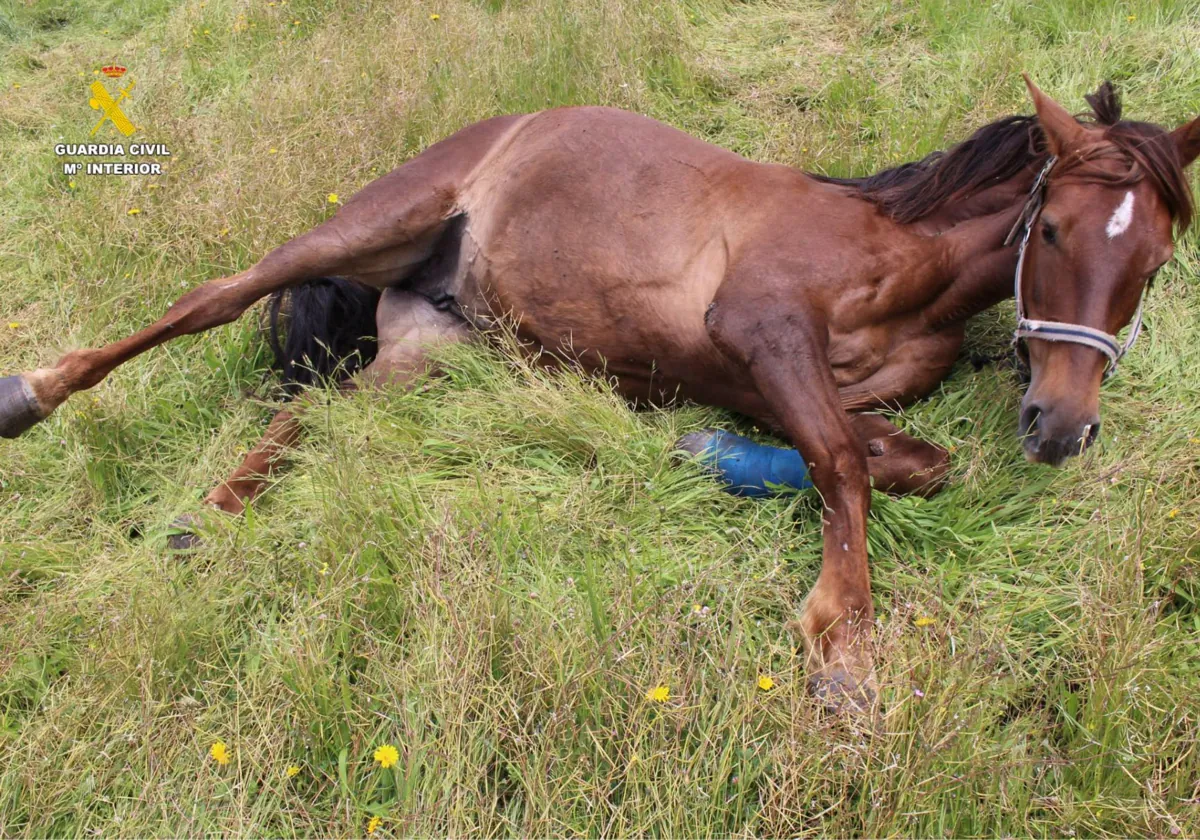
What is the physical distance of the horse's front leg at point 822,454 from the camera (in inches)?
97.0

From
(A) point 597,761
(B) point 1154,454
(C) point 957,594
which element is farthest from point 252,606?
(B) point 1154,454

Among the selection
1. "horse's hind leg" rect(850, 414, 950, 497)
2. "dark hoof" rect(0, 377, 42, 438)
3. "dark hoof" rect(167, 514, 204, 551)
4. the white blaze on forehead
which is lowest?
"dark hoof" rect(167, 514, 204, 551)

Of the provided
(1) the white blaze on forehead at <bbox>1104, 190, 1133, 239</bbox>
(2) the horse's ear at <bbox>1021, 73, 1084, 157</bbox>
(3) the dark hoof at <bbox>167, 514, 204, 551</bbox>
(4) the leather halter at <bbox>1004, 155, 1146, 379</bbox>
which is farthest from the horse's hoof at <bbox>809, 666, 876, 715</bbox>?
(3) the dark hoof at <bbox>167, 514, 204, 551</bbox>

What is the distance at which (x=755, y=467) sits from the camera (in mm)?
3201

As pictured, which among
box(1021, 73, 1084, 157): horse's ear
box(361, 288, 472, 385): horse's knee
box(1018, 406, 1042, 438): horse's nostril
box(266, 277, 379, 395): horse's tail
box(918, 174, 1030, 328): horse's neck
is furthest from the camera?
box(266, 277, 379, 395): horse's tail

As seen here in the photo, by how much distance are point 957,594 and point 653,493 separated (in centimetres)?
102

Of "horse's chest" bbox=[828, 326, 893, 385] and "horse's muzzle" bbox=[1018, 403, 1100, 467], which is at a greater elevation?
"horse's muzzle" bbox=[1018, 403, 1100, 467]

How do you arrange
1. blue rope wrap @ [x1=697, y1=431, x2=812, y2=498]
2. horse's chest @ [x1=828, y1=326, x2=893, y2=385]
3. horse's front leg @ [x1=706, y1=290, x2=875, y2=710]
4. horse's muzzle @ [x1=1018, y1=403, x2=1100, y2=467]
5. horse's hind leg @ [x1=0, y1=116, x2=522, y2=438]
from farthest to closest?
1. horse's hind leg @ [x1=0, y1=116, x2=522, y2=438]
2. horse's chest @ [x1=828, y1=326, x2=893, y2=385]
3. blue rope wrap @ [x1=697, y1=431, x2=812, y2=498]
4. horse's muzzle @ [x1=1018, y1=403, x2=1100, y2=467]
5. horse's front leg @ [x1=706, y1=290, x2=875, y2=710]

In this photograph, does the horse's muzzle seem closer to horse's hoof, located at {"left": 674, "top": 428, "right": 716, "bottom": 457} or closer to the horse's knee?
horse's hoof, located at {"left": 674, "top": 428, "right": 716, "bottom": 457}

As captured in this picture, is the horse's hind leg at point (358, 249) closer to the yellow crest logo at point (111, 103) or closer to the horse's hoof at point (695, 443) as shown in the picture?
the horse's hoof at point (695, 443)

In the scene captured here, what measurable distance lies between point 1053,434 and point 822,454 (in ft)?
2.25

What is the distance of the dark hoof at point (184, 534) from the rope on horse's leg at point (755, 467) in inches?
72.1

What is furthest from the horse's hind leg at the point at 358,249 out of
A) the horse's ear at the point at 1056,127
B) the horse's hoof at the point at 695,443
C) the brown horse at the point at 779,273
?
the horse's ear at the point at 1056,127

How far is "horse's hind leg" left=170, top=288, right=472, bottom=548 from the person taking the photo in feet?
11.5
